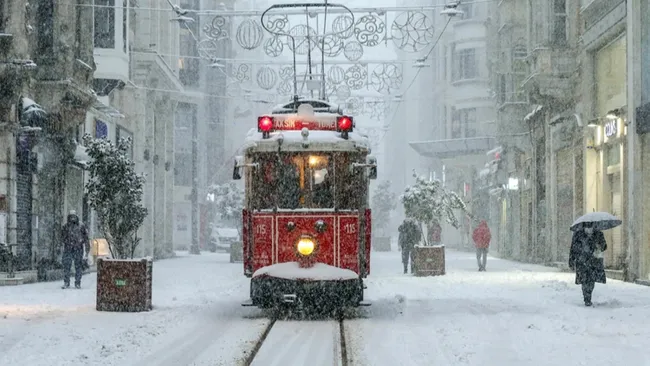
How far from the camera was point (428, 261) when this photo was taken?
30.7m

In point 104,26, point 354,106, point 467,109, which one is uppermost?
point 104,26

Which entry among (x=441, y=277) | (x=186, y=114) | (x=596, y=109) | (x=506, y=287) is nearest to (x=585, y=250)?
(x=506, y=287)

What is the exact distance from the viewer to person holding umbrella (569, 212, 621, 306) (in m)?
18.3

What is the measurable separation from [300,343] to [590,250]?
23.7 ft

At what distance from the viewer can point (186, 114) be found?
239 ft

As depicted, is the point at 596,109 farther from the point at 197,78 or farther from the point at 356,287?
the point at 197,78

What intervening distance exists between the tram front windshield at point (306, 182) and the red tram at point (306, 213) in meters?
0.02

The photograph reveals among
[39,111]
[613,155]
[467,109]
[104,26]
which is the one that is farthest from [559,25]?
[467,109]

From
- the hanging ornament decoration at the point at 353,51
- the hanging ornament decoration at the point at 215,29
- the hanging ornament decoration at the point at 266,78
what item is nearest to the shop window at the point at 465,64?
the hanging ornament decoration at the point at 353,51

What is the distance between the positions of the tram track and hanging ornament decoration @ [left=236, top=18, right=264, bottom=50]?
11958mm

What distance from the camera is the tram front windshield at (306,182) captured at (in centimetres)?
1653

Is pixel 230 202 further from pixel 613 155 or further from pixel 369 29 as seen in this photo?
pixel 369 29

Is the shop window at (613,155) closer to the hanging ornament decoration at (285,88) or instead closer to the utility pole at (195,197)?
the hanging ornament decoration at (285,88)

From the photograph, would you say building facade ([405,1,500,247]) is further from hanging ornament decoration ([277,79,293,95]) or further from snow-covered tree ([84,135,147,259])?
snow-covered tree ([84,135,147,259])
